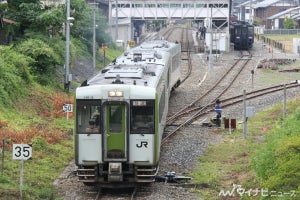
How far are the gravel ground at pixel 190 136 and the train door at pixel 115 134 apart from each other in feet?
3.62

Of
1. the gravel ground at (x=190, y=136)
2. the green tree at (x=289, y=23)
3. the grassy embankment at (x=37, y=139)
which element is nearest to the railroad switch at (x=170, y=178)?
the gravel ground at (x=190, y=136)

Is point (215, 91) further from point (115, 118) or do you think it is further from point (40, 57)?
point (115, 118)

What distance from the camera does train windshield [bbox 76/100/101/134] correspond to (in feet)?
52.7

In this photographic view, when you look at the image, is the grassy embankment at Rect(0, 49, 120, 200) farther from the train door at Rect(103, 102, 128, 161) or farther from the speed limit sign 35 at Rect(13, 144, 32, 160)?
the train door at Rect(103, 102, 128, 161)

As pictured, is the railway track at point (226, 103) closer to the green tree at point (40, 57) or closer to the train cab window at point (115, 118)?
the green tree at point (40, 57)

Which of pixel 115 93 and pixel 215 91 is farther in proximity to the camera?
pixel 215 91

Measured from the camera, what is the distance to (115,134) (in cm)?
1609

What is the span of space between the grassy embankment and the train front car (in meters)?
34.2

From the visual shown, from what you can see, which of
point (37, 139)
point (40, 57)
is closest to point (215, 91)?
point (40, 57)

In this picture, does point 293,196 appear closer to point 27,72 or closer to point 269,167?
point 269,167

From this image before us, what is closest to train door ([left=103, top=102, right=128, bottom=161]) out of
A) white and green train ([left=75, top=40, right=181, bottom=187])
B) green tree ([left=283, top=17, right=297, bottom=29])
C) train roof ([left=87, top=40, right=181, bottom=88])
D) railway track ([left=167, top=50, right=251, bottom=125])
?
white and green train ([left=75, top=40, right=181, bottom=187])

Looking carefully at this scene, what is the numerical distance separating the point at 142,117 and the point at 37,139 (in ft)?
18.6

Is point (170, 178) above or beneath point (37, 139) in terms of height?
beneath

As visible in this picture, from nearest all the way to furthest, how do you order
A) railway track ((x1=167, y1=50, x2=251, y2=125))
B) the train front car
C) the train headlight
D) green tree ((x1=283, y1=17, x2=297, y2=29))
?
1. the train headlight
2. railway track ((x1=167, y1=50, x2=251, y2=125))
3. the train front car
4. green tree ((x1=283, y1=17, x2=297, y2=29))
